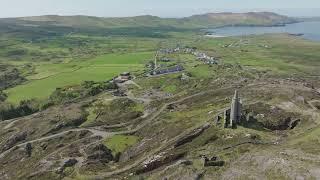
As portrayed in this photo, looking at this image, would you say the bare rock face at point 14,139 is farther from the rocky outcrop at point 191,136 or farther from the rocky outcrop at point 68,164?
the rocky outcrop at point 191,136

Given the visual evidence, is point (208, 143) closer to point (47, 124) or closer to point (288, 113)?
point (288, 113)

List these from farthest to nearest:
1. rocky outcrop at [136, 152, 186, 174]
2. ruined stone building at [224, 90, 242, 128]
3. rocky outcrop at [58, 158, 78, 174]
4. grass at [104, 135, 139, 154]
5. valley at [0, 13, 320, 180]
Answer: grass at [104, 135, 139, 154] < rocky outcrop at [58, 158, 78, 174] < ruined stone building at [224, 90, 242, 128] < rocky outcrop at [136, 152, 186, 174] < valley at [0, 13, 320, 180]

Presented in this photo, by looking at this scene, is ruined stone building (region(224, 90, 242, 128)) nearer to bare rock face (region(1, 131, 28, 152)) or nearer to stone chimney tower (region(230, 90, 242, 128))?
stone chimney tower (region(230, 90, 242, 128))

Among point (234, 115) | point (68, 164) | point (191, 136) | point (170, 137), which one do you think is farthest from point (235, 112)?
point (68, 164)

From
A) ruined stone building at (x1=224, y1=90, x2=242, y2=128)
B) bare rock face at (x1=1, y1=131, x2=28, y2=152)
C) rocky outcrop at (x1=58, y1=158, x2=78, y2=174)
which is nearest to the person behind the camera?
ruined stone building at (x1=224, y1=90, x2=242, y2=128)

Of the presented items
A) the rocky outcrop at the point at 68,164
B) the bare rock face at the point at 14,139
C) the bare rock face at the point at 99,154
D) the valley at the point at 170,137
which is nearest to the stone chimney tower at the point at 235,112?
the valley at the point at 170,137

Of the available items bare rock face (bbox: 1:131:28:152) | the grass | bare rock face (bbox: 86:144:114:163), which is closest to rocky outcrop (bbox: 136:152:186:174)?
bare rock face (bbox: 86:144:114:163)
